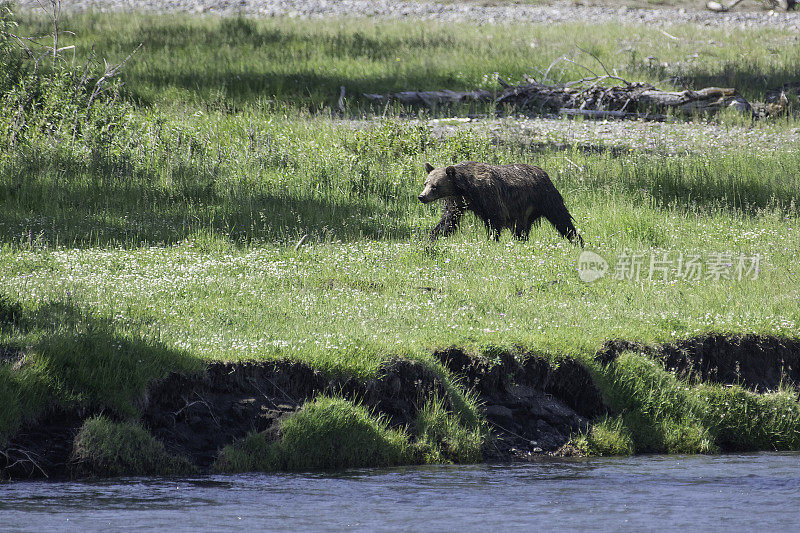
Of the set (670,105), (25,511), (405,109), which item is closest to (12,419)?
(25,511)

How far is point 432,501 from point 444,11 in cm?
3329

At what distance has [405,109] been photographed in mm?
21234

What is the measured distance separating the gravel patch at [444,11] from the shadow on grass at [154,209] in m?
21.1

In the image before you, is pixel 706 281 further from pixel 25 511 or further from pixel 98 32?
A: pixel 98 32

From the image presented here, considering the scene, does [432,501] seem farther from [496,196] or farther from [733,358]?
[496,196]

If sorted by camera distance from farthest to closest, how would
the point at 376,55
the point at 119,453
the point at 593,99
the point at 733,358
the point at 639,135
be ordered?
the point at 376,55
the point at 593,99
the point at 639,135
the point at 733,358
the point at 119,453

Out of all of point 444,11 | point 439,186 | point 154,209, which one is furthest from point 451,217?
point 444,11

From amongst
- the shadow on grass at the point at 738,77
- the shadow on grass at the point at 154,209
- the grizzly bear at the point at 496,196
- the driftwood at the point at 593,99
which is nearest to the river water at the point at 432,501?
the grizzly bear at the point at 496,196

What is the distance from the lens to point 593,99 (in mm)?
21562

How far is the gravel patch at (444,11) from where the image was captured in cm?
3438

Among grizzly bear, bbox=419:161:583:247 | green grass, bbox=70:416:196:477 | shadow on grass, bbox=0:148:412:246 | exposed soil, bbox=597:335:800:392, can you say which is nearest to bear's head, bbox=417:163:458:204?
grizzly bear, bbox=419:161:583:247

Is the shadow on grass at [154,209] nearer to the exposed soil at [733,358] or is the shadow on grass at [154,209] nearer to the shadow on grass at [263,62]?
the exposed soil at [733,358]

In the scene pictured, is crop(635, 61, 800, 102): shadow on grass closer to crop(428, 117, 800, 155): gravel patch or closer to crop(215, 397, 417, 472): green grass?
crop(428, 117, 800, 155): gravel patch

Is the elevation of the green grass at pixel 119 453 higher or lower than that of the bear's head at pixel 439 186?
lower
